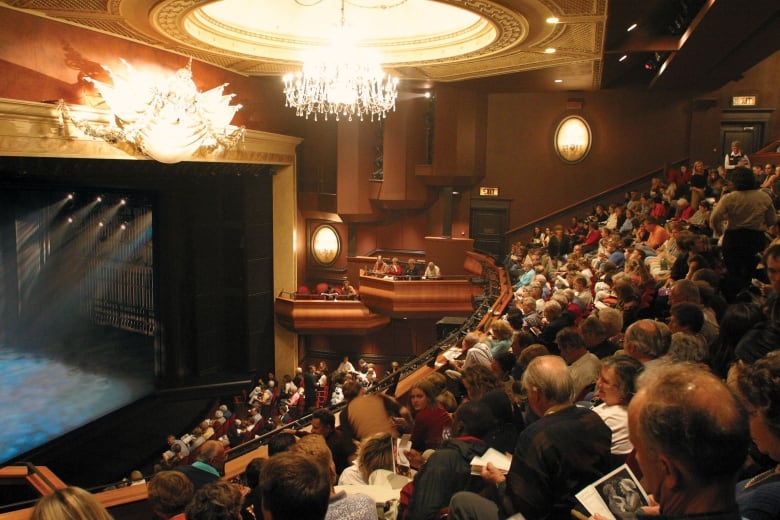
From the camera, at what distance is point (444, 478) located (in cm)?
295

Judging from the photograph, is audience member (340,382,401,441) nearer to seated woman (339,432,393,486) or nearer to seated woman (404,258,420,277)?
seated woman (339,432,393,486)

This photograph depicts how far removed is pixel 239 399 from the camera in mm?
13562

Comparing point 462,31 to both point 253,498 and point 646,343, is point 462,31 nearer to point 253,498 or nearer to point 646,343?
point 646,343

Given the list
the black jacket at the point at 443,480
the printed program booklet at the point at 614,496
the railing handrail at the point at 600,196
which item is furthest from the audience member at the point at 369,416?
the railing handrail at the point at 600,196

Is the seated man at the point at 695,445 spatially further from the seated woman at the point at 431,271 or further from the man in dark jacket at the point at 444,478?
the seated woman at the point at 431,271

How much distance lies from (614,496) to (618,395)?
828mm

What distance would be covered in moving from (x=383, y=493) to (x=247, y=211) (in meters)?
11.0

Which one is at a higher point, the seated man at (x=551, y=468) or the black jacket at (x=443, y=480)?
the seated man at (x=551, y=468)

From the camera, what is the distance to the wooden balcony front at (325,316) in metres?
14.5

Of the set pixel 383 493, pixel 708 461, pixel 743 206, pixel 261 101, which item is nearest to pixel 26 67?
pixel 261 101

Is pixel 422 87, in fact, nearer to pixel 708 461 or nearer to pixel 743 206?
pixel 743 206

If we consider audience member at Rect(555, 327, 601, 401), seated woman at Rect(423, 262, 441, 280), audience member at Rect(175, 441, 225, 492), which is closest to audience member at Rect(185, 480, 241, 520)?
audience member at Rect(175, 441, 225, 492)

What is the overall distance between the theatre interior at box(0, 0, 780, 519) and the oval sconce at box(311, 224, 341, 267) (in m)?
0.05

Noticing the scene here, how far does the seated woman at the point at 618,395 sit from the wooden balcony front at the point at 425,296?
11485 millimetres
